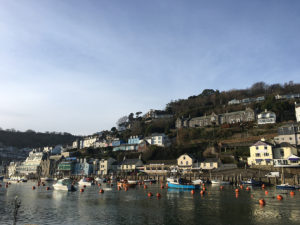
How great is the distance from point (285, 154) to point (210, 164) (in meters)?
19.8

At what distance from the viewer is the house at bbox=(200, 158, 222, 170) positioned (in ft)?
226

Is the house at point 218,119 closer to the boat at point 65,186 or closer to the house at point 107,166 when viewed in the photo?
the house at point 107,166

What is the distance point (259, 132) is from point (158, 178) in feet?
120

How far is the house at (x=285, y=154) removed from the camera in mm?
59281

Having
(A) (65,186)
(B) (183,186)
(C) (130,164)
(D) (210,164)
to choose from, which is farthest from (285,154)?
(A) (65,186)

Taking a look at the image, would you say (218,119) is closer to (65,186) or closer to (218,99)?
(218,99)

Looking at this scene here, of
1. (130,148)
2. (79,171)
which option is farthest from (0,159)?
(130,148)

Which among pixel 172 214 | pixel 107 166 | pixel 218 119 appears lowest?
pixel 172 214

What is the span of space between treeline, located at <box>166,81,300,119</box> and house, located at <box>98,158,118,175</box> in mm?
44919

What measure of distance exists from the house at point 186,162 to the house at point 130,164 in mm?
16809

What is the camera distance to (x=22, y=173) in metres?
129

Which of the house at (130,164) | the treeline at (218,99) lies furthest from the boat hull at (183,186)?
the treeline at (218,99)

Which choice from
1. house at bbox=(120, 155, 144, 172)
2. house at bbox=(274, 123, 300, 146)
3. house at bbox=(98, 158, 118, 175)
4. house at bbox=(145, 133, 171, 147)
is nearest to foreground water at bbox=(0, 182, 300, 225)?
house at bbox=(274, 123, 300, 146)

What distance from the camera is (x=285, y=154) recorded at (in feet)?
208
